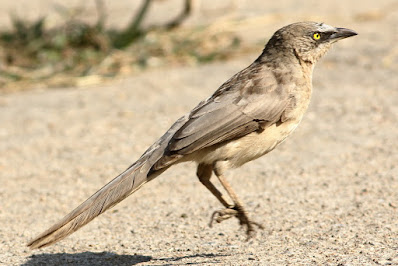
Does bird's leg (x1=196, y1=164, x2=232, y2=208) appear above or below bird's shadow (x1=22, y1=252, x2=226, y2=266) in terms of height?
above

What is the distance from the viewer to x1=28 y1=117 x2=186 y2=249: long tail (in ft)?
14.5

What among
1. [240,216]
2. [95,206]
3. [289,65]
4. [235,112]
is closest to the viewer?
[95,206]

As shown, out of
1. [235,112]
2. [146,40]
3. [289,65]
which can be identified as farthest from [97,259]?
[146,40]

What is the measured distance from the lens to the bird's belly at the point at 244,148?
194 inches

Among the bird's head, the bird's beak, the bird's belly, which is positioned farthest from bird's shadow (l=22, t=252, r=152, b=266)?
the bird's beak

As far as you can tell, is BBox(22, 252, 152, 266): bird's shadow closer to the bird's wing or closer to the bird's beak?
the bird's wing

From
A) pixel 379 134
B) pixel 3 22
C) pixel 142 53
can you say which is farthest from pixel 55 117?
pixel 3 22

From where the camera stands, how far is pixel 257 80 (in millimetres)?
5230

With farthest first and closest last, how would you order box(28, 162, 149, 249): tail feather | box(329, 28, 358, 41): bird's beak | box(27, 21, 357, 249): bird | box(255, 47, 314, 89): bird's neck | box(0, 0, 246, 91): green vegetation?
1. box(0, 0, 246, 91): green vegetation
2. box(329, 28, 358, 41): bird's beak
3. box(255, 47, 314, 89): bird's neck
4. box(27, 21, 357, 249): bird
5. box(28, 162, 149, 249): tail feather

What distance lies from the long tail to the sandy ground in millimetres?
559

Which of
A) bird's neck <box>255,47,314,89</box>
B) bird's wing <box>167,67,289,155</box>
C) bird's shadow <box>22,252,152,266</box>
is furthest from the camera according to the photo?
bird's neck <box>255,47,314,89</box>

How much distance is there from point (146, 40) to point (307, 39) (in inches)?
268

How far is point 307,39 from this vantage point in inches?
214

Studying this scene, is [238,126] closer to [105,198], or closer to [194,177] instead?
[105,198]
